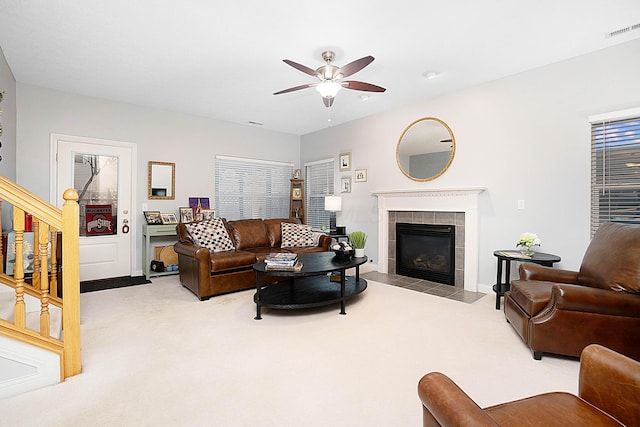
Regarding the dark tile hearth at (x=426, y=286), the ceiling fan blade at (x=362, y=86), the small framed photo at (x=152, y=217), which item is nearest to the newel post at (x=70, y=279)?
the ceiling fan blade at (x=362, y=86)

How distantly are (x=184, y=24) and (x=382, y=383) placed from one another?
10.8 ft

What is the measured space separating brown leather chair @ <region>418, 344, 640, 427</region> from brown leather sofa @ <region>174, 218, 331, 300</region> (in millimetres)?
3143

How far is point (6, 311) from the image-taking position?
2.19 meters

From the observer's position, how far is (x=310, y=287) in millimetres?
3662

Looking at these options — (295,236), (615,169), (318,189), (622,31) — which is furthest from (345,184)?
(622,31)

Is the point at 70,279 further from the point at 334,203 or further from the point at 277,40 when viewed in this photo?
the point at 334,203

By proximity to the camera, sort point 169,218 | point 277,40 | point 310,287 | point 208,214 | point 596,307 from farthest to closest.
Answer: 1. point 208,214
2. point 169,218
3. point 310,287
4. point 277,40
5. point 596,307

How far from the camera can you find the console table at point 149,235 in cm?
469

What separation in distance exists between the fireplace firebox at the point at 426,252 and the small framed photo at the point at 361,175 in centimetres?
108

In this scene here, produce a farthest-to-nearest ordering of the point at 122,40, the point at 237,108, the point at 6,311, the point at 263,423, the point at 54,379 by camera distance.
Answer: the point at 237,108, the point at 122,40, the point at 6,311, the point at 54,379, the point at 263,423

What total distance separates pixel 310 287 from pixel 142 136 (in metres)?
3.74

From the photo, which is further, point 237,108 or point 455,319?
point 237,108

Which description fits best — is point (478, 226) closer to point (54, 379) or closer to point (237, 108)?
point (237, 108)

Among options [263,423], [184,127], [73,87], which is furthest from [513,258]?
[73,87]
